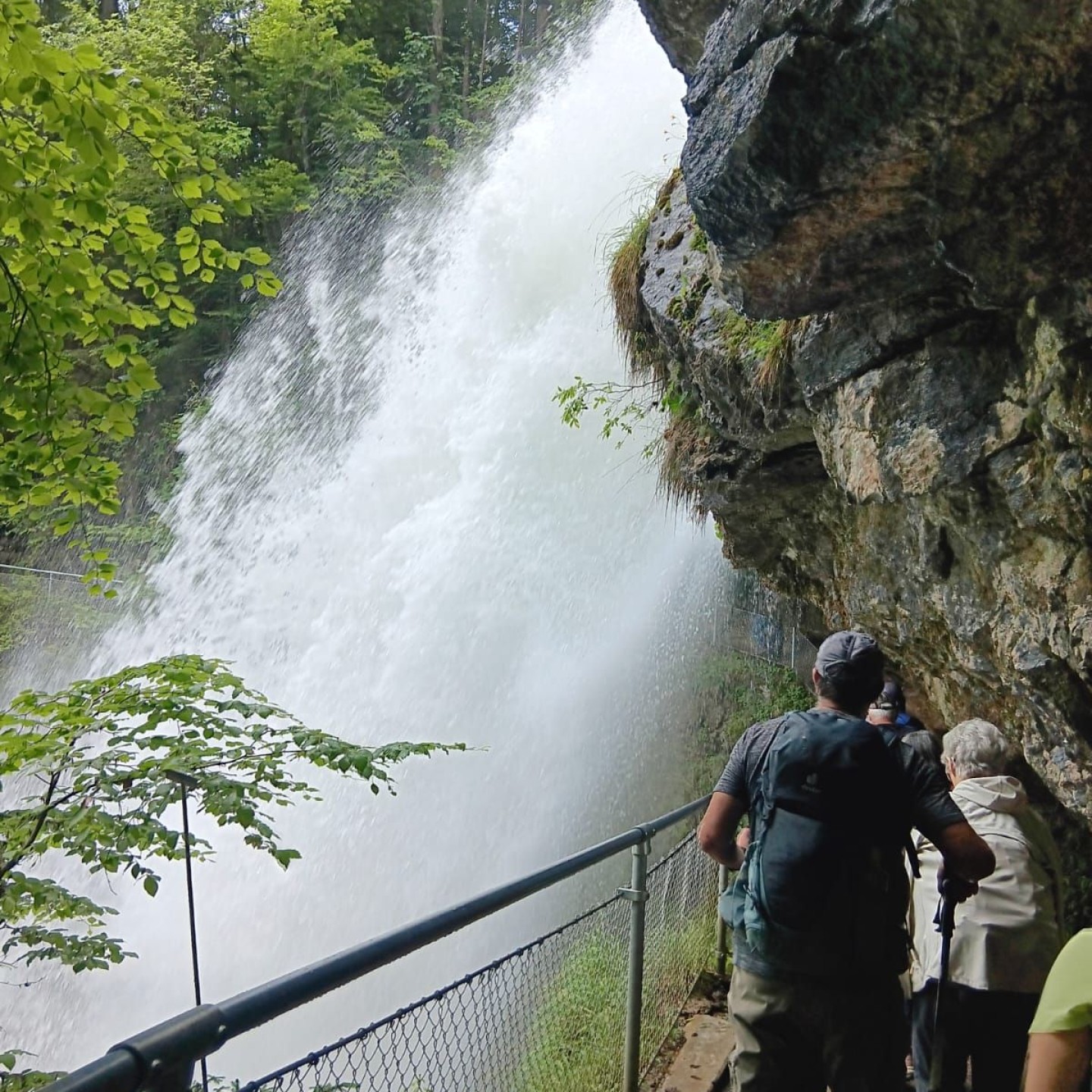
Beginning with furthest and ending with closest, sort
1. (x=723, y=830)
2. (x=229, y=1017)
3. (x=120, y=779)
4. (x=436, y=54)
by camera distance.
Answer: (x=436, y=54)
(x=120, y=779)
(x=723, y=830)
(x=229, y=1017)

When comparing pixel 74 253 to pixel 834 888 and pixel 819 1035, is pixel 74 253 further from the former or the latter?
pixel 819 1035

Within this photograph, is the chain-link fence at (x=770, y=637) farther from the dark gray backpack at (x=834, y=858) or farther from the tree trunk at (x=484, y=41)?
the tree trunk at (x=484, y=41)

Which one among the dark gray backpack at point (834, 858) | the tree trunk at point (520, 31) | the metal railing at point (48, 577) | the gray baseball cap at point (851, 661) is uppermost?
the tree trunk at point (520, 31)

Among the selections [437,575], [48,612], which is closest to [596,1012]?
[437,575]

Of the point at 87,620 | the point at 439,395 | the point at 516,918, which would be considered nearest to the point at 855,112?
the point at 516,918

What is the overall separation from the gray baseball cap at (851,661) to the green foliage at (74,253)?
284 cm

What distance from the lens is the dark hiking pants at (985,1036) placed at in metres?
2.98

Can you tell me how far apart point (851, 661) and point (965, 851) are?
0.58 m

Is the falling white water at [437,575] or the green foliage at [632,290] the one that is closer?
the green foliage at [632,290]

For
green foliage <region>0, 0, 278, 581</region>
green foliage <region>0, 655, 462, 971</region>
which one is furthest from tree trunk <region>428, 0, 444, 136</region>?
green foliage <region>0, 655, 462, 971</region>

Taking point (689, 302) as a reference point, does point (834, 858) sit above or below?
below

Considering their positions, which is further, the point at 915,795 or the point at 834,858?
the point at 915,795

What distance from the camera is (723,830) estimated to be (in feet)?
8.70

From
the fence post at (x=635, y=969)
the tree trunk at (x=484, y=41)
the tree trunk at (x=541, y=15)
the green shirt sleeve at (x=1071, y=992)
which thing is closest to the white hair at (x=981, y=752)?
the fence post at (x=635, y=969)
